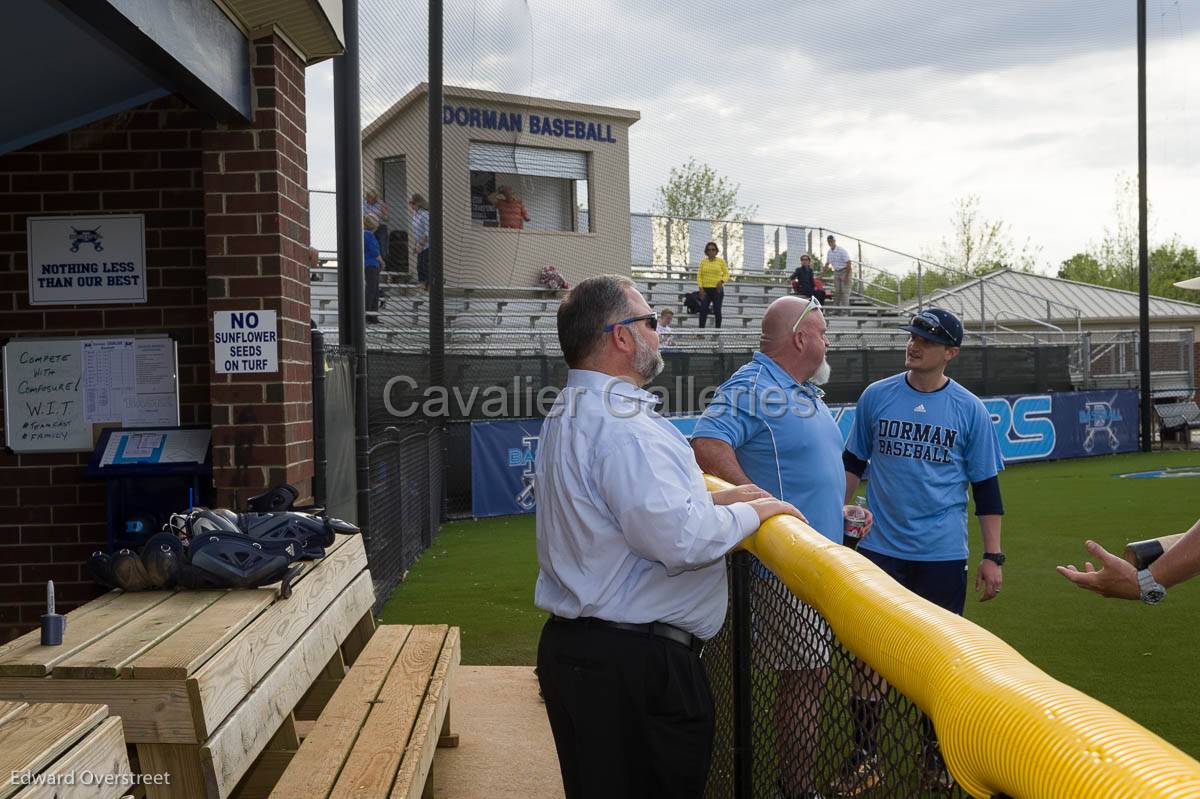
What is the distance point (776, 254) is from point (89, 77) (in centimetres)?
2775

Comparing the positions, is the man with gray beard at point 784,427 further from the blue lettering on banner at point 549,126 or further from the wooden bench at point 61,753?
the blue lettering on banner at point 549,126

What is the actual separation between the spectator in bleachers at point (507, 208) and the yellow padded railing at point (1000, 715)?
23.6 m

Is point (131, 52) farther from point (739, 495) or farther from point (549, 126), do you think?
point (549, 126)

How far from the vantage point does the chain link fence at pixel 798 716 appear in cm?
186

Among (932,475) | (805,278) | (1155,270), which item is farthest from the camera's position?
(1155,270)

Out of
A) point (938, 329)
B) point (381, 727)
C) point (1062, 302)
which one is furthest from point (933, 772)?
point (1062, 302)

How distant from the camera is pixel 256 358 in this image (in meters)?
5.14

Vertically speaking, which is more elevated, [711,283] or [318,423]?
[711,283]

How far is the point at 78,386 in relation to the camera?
17.3ft

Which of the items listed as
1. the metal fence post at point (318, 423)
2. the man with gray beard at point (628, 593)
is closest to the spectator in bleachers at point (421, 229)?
the metal fence post at point (318, 423)

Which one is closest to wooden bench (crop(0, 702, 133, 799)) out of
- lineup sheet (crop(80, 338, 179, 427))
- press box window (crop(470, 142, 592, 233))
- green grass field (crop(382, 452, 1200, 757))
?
lineup sheet (crop(80, 338, 179, 427))

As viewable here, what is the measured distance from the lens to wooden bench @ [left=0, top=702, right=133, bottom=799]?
197cm

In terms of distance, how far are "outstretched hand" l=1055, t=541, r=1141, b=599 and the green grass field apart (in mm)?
2310

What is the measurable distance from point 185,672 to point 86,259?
11.0 feet
